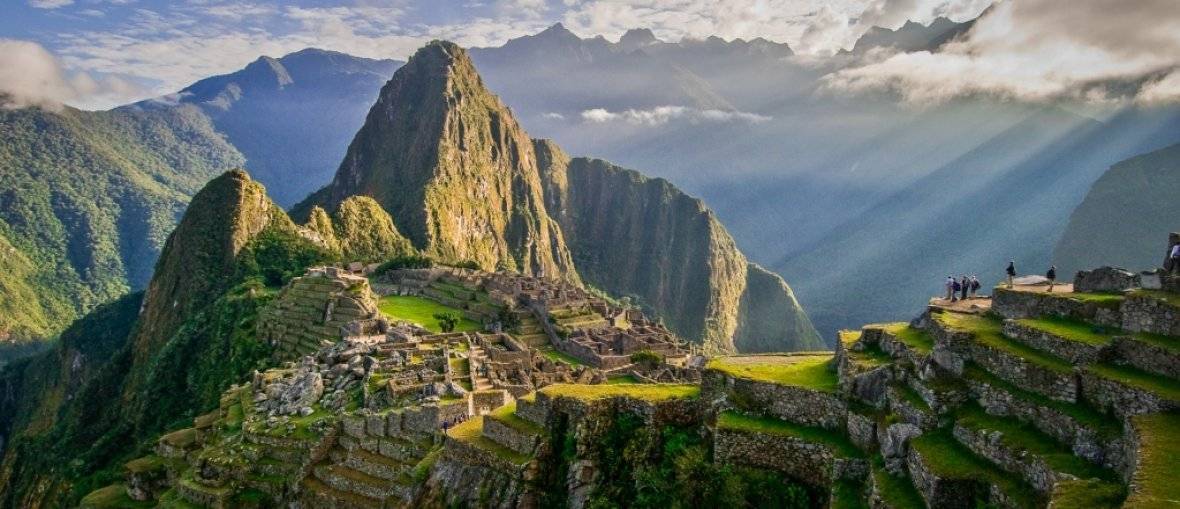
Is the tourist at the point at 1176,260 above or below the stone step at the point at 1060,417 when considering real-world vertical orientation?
above

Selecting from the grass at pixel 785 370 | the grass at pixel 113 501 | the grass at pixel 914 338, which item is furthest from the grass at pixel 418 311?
the grass at pixel 914 338

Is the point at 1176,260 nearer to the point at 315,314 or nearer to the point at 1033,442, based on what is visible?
the point at 1033,442

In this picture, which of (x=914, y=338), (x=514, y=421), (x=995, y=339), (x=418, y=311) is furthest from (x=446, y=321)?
(x=995, y=339)

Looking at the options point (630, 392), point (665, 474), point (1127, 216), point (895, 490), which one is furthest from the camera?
point (1127, 216)

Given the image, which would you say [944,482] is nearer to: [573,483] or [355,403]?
[573,483]

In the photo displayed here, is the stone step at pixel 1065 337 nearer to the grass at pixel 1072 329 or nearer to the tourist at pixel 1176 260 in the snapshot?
the grass at pixel 1072 329

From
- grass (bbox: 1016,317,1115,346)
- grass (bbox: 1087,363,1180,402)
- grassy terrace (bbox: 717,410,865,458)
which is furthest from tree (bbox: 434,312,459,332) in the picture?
grass (bbox: 1087,363,1180,402)
